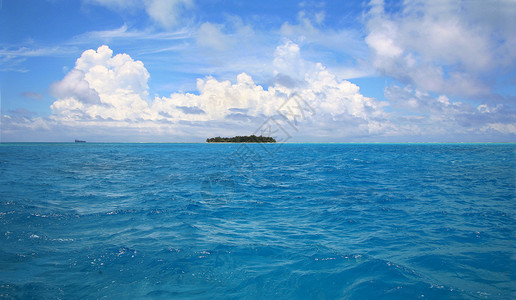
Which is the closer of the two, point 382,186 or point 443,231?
point 443,231

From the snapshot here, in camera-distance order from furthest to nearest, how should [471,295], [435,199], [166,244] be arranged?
[435,199] → [166,244] → [471,295]

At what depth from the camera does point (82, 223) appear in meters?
9.80

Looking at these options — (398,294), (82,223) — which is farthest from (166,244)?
(398,294)

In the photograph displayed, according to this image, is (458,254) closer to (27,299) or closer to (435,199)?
(435,199)

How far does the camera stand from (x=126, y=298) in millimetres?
5363

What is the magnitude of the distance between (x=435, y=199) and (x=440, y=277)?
32.0ft

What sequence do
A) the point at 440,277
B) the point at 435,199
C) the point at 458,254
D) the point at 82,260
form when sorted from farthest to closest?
1. the point at 435,199
2. the point at 458,254
3. the point at 82,260
4. the point at 440,277

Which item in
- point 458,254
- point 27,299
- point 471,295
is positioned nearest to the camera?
point 27,299

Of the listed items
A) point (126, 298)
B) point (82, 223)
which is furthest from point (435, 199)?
point (82, 223)

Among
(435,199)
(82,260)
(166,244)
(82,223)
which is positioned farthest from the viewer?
(435,199)

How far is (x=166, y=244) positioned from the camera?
315 inches

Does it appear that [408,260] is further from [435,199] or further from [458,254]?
[435,199]

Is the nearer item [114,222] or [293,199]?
[114,222]

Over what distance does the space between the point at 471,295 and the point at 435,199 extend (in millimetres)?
10237
